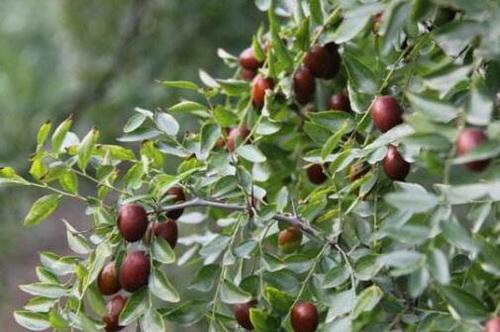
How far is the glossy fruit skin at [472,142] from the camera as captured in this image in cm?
56

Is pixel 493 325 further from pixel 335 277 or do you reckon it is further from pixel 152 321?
pixel 152 321

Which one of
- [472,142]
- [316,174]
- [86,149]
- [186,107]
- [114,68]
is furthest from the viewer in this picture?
[114,68]

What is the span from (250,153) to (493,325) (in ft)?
1.04

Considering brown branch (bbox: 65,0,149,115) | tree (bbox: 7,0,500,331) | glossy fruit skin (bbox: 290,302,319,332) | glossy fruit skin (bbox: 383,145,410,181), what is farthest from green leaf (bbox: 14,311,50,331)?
brown branch (bbox: 65,0,149,115)

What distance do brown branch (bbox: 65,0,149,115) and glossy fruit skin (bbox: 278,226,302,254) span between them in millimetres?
1470

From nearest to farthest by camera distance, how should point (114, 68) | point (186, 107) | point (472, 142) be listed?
point (472, 142)
point (186, 107)
point (114, 68)

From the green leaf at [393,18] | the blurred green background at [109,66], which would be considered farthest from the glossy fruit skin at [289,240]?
the blurred green background at [109,66]

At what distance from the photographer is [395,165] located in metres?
0.78

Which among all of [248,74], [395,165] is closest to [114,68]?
[248,74]

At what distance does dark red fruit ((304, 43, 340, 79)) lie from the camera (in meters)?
0.96

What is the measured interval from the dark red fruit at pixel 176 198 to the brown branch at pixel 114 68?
1.53 m

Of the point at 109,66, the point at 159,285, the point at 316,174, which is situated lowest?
the point at 109,66

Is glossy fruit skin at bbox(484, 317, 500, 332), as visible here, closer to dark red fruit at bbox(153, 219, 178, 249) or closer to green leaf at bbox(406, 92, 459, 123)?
green leaf at bbox(406, 92, 459, 123)

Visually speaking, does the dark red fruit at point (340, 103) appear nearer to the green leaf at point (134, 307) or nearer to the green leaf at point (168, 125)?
the green leaf at point (168, 125)
